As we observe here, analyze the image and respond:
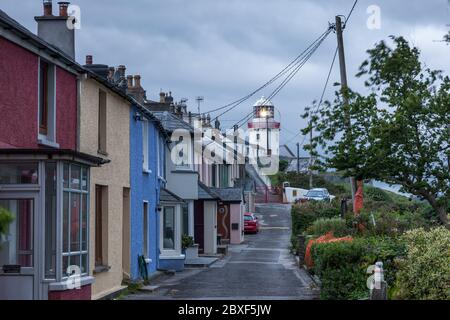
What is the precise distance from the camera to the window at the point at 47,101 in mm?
16125

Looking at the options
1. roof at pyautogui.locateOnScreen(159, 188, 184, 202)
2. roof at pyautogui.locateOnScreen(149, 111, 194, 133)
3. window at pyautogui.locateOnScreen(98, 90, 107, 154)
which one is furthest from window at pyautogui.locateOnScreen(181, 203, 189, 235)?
window at pyautogui.locateOnScreen(98, 90, 107, 154)

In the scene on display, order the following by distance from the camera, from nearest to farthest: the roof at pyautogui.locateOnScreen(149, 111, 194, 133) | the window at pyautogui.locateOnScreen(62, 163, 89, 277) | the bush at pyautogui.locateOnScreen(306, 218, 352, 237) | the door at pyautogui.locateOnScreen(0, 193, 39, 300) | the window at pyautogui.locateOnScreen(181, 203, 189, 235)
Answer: the door at pyautogui.locateOnScreen(0, 193, 39, 300), the window at pyautogui.locateOnScreen(62, 163, 89, 277), the bush at pyautogui.locateOnScreen(306, 218, 352, 237), the window at pyautogui.locateOnScreen(181, 203, 189, 235), the roof at pyautogui.locateOnScreen(149, 111, 194, 133)

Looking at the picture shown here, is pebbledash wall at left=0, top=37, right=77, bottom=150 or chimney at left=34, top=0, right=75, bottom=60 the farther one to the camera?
chimney at left=34, top=0, right=75, bottom=60

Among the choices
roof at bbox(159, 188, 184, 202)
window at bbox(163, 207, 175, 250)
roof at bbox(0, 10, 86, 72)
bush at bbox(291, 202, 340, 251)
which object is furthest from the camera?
bush at bbox(291, 202, 340, 251)

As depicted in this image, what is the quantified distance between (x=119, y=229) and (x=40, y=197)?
24.3 feet

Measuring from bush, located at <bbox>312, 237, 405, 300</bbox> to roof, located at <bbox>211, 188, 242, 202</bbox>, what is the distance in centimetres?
3227

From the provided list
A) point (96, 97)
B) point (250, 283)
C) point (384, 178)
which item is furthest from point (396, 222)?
point (96, 97)

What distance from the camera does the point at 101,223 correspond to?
65.7ft

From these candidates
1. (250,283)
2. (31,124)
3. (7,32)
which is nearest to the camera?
(7,32)

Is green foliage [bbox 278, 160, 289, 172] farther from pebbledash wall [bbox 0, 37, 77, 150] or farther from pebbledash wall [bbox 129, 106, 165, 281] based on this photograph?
pebbledash wall [bbox 0, 37, 77, 150]

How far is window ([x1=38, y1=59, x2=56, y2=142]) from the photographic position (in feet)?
52.9

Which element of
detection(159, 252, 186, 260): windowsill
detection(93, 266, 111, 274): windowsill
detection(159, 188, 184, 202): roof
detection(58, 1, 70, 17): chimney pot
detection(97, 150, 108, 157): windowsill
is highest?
detection(58, 1, 70, 17): chimney pot

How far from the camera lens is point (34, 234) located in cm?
1417
